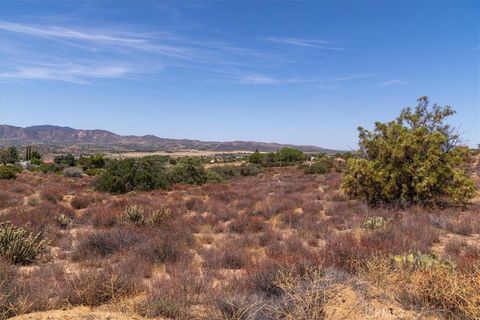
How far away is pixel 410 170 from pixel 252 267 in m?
8.91

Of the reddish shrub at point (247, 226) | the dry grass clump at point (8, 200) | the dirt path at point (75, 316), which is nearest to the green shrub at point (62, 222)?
the reddish shrub at point (247, 226)

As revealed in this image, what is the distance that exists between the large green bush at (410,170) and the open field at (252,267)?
897 millimetres

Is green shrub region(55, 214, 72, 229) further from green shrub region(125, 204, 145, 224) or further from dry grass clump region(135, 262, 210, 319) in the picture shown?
dry grass clump region(135, 262, 210, 319)

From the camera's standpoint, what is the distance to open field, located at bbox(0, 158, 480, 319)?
15.6ft

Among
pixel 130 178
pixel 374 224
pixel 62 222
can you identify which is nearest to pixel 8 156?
pixel 130 178

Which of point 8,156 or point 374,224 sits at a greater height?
point 374,224

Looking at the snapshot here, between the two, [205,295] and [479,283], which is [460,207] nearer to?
[479,283]

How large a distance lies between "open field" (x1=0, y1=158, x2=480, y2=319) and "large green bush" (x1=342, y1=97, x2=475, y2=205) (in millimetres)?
897

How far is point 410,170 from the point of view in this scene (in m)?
13.5

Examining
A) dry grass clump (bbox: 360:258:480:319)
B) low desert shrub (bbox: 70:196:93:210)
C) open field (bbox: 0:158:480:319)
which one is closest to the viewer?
dry grass clump (bbox: 360:258:480:319)

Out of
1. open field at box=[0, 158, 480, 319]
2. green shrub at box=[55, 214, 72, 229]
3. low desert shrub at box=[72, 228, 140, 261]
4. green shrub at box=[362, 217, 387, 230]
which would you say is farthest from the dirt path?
green shrub at box=[55, 214, 72, 229]

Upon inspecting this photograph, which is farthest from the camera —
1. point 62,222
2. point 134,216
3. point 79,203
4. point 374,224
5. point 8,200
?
point 8,200

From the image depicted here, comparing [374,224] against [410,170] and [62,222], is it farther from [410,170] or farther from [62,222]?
[62,222]

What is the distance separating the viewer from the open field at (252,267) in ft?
15.6
